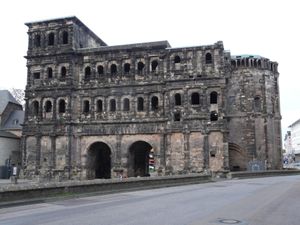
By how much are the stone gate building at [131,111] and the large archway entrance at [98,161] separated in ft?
0.41

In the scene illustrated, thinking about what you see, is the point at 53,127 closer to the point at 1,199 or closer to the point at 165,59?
the point at 165,59

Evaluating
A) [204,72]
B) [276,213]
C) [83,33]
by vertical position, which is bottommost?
[276,213]

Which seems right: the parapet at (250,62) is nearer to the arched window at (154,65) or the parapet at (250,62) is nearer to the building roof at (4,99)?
the arched window at (154,65)

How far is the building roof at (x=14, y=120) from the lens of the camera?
5900cm

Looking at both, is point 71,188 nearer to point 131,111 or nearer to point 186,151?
point 186,151

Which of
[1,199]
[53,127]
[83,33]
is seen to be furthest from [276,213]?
[83,33]

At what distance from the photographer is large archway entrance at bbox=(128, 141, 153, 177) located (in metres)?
44.4

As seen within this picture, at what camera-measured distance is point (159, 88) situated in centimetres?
4400

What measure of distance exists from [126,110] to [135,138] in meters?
3.35

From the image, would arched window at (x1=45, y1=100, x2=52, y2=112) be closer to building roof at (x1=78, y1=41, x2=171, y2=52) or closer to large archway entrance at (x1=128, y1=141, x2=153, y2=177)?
building roof at (x1=78, y1=41, x2=171, y2=52)

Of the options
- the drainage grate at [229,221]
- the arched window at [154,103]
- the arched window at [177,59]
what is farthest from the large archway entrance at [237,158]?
the drainage grate at [229,221]

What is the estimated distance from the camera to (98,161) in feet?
159

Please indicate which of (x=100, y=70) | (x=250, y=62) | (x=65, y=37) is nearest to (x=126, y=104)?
(x=100, y=70)

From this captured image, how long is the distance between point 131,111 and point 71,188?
25914 millimetres
